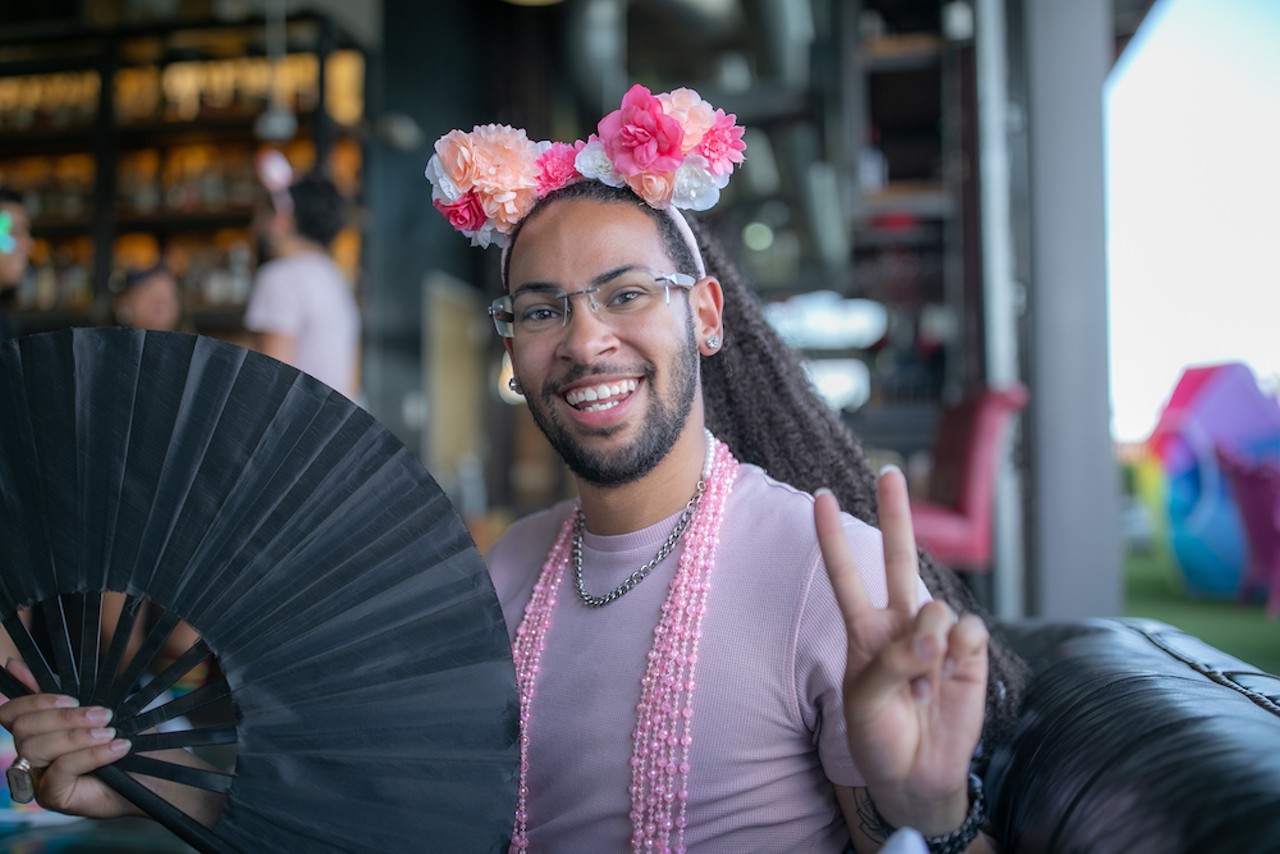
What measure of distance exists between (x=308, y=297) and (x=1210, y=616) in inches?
192

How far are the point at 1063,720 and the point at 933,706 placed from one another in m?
0.29

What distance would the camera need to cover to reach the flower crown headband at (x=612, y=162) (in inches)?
49.1

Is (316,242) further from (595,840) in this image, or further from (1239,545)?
(1239,545)

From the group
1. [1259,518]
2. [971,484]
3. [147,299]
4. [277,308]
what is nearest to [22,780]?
[277,308]

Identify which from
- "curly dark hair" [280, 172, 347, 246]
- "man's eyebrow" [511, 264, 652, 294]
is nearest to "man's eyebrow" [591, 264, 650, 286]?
"man's eyebrow" [511, 264, 652, 294]

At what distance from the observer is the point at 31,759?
1.01 m

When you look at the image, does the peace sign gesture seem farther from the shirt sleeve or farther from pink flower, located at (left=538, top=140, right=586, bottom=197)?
the shirt sleeve

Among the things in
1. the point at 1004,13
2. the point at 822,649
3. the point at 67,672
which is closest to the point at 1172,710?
the point at 822,649

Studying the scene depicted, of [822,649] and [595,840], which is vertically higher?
[822,649]

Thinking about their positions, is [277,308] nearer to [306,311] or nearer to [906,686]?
[306,311]

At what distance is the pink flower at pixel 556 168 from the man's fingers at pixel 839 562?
60 cm

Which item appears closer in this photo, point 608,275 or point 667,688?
point 667,688

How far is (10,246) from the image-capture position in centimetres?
308

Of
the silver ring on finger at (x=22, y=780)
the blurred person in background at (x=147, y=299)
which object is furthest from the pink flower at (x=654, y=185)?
the blurred person in background at (x=147, y=299)
